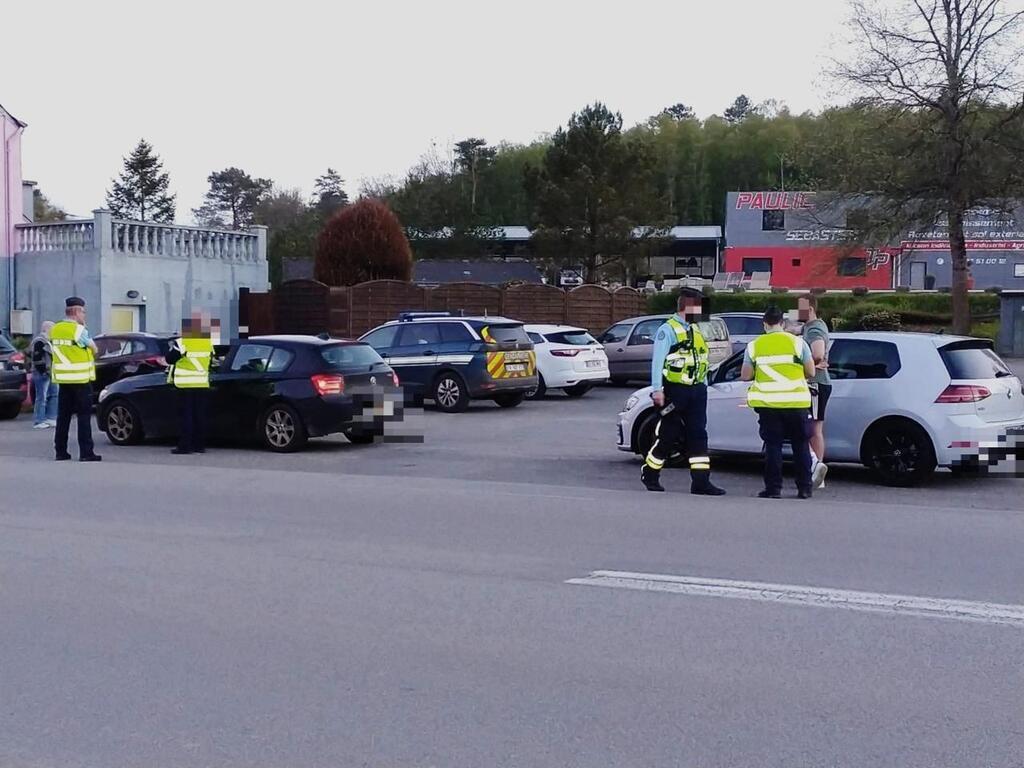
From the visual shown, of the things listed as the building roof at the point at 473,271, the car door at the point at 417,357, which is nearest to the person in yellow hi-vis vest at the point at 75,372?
the car door at the point at 417,357

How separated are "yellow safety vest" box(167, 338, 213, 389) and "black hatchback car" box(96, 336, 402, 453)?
0.65m

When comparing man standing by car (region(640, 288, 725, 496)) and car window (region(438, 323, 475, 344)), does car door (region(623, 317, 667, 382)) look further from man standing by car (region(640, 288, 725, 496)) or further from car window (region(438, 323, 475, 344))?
man standing by car (region(640, 288, 725, 496))

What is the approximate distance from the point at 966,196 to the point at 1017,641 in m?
27.5

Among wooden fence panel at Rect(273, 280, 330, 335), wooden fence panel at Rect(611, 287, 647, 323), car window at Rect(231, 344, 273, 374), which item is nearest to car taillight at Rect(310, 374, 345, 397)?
car window at Rect(231, 344, 273, 374)

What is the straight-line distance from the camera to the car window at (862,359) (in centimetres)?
1305

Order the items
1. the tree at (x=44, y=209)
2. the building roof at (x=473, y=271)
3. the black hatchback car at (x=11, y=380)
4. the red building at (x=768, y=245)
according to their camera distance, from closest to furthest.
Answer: the black hatchback car at (x=11, y=380) < the building roof at (x=473, y=271) < the red building at (x=768, y=245) < the tree at (x=44, y=209)

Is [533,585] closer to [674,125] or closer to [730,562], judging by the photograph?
[730,562]

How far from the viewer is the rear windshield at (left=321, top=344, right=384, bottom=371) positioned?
1628 cm

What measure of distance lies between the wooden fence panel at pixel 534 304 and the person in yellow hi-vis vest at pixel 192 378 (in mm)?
19975

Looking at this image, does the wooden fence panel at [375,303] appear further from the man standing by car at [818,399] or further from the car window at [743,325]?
the man standing by car at [818,399]

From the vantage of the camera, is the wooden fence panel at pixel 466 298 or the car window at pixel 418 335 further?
the wooden fence panel at pixel 466 298

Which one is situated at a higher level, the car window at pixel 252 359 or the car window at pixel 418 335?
the car window at pixel 418 335

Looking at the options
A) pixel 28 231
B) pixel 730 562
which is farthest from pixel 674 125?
pixel 730 562

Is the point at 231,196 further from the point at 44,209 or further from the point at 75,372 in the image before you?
the point at 75,372
